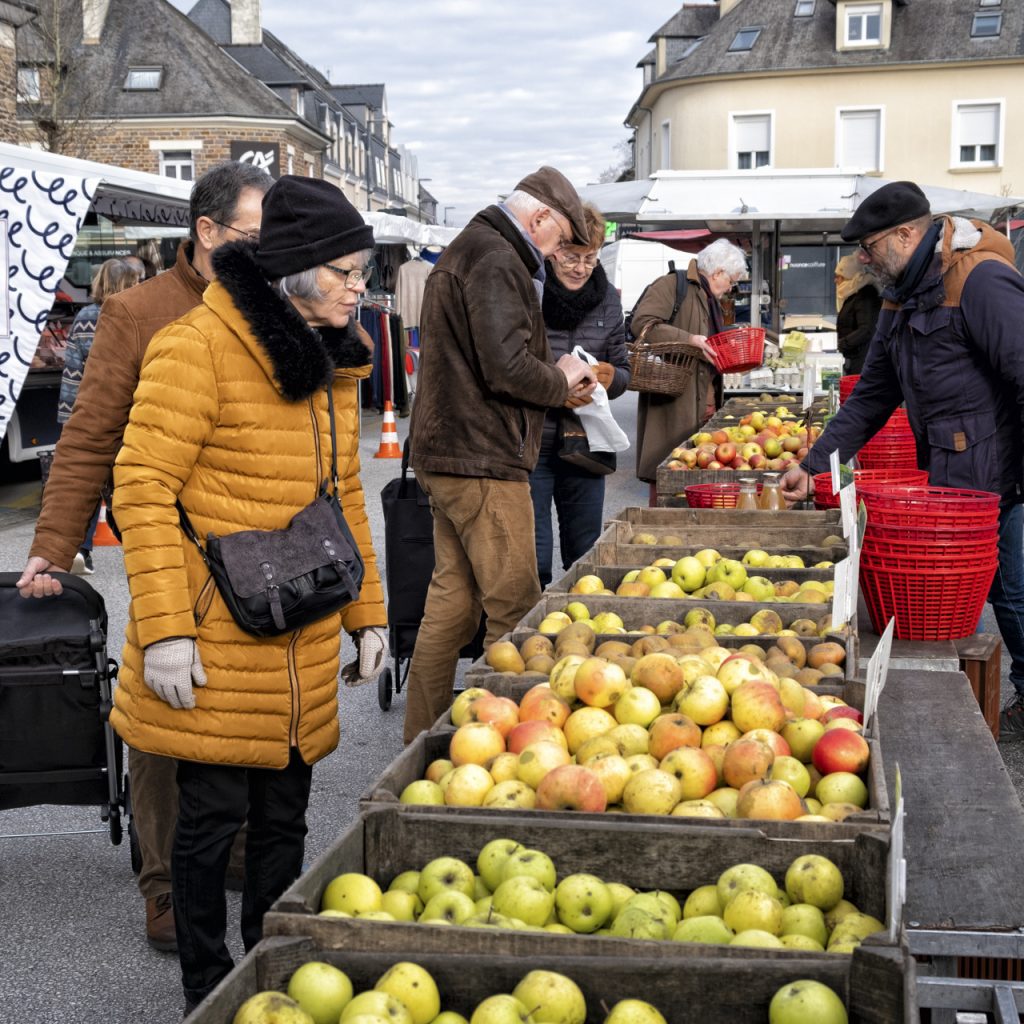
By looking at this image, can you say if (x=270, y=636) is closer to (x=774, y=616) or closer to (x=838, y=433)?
(x=774, y=616)

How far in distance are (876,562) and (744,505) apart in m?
1.57

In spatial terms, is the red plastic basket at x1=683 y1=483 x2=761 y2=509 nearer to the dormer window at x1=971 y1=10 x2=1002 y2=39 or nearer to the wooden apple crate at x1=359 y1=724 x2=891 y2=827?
the wooden apple crate at x1=359 y1=724 x2=891 y2=827

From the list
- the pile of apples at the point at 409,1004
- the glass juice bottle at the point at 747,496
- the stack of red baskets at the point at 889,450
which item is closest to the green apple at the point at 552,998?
the pile of apples at the point at 409,1004

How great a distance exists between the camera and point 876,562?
3.69m

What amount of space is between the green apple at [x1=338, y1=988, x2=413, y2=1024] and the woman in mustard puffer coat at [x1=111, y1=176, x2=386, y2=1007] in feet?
3.75

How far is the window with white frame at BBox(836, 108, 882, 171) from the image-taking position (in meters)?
40.1

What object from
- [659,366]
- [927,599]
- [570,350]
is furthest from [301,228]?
[659,366]

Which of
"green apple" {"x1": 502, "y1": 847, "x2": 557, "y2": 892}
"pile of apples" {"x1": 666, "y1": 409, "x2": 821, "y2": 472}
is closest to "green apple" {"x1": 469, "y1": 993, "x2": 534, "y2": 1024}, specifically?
"green apple" {"x1": 502, "y1": 847, "x2": 557, "y2": 892}

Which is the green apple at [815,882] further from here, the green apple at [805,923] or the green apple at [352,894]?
the green apple at [352,894]

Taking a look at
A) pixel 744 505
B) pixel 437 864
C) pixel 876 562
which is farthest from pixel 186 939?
pixel 744 505

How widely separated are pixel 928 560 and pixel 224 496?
2.06m

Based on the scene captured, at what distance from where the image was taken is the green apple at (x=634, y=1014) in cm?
162

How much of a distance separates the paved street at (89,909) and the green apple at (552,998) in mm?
1879

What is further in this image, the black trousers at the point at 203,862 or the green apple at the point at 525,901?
the black trousers at the point at 203,862
